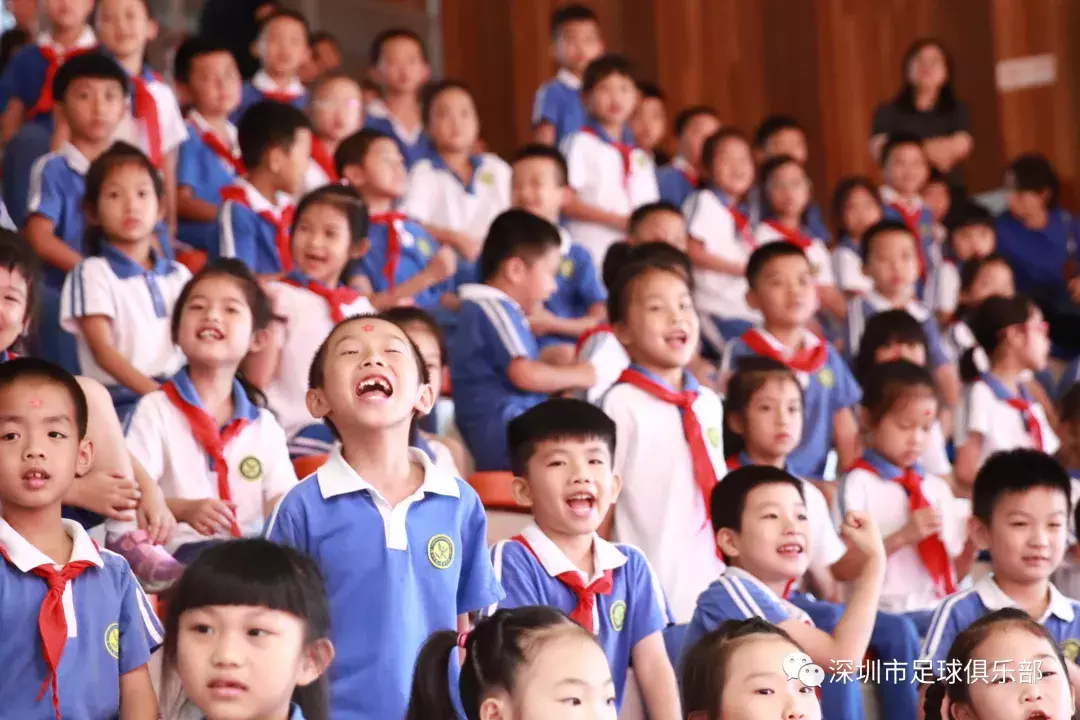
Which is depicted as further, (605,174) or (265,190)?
(605,174)

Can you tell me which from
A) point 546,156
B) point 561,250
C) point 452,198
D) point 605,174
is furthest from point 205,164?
point 605,174

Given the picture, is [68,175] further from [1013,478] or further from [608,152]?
[1013,478]

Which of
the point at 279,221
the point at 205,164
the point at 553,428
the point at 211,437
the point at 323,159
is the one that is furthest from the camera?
the point at 323,159

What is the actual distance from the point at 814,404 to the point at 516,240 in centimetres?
101

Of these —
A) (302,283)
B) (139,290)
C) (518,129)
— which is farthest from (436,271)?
(518,129)

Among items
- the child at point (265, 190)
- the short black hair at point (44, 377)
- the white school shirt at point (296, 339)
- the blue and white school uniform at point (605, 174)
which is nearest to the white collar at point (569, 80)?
the blue and white school uniform at point (605, 174)

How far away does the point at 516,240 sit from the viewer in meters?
4.70

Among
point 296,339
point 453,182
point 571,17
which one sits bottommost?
point 296,339

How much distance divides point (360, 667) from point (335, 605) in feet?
0.37

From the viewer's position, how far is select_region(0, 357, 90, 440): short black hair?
276cm

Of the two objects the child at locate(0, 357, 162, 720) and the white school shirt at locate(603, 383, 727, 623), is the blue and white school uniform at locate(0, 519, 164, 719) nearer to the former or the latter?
the child at locate(0, 357, 162, 720)

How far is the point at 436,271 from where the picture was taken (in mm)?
5242

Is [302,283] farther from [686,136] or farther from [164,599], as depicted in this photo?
[686,136]

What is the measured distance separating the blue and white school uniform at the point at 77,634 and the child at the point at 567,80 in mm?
4348
